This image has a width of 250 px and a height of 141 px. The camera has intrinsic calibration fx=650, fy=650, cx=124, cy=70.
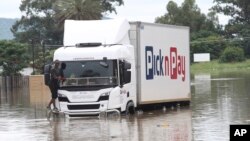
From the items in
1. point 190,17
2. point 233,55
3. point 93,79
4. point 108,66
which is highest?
point 190,17

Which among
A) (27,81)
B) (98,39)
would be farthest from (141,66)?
(27,81)

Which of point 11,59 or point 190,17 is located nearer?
point 11,59

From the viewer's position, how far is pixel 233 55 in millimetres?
102188

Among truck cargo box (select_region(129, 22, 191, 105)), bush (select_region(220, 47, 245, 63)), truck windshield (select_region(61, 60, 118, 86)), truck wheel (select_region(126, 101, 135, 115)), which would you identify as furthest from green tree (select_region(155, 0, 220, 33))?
truck windshield (select_region(61, 60, 118, 86))

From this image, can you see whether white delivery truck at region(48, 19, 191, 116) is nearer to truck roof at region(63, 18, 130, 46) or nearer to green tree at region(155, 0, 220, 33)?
Answer: truck roof at region(63, 18, 130, 46)

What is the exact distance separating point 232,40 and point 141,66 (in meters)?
89.2

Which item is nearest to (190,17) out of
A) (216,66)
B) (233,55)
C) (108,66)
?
(216,66)

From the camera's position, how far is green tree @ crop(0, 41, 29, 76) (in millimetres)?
60000

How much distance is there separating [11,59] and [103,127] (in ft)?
141

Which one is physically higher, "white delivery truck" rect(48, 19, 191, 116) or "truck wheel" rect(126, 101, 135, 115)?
"white delivery truck" rect(48, 19, 191, 116)

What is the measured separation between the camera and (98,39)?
2130cm

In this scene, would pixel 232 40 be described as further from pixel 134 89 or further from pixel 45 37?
pixel 134 89

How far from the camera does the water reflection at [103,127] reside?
53.0ft

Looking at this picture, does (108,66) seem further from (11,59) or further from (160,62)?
(11,59)
